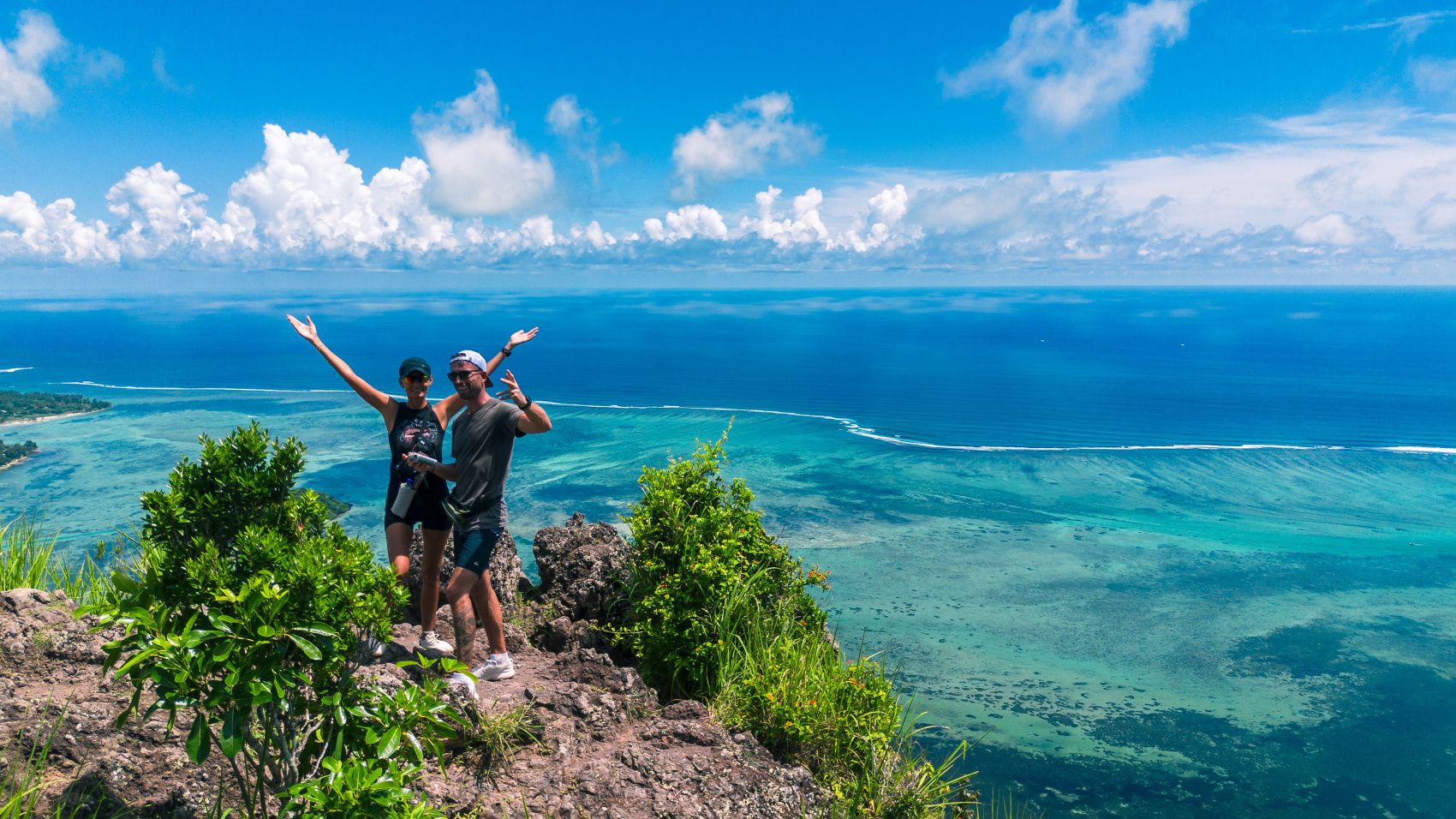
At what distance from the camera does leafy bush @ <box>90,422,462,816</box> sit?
10.4 feet

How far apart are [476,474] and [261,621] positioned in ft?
8.23

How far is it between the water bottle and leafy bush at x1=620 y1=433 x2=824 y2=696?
5.51 ft

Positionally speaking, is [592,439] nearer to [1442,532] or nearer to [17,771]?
[1442,532]

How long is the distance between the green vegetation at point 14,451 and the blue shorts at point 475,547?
205 feet

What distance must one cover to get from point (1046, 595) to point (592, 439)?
36.1 m

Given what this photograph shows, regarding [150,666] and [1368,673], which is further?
[1368,673]

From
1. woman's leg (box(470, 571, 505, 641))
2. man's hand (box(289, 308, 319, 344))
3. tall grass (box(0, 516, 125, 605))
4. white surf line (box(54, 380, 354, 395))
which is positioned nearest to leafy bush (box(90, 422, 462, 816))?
woman's leg (box(470, 571, 505, 641))

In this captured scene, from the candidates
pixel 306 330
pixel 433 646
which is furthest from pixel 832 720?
pixel 306 330

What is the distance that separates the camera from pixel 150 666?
3.10 m

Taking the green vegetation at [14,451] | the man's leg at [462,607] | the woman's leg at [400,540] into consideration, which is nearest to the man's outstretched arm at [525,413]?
the man's leg at [462,607]

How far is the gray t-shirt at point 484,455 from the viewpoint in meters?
5.68

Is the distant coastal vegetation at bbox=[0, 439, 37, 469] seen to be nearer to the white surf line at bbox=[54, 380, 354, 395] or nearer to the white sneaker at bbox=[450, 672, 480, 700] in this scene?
the white surf line at bbox=[54, 380, 354, 395]

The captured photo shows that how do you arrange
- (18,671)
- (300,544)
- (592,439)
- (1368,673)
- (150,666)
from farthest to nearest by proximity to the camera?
1. (592,439)
2. (1368,673)
3. (18,671)
4. (300,544)
5. (150,666)

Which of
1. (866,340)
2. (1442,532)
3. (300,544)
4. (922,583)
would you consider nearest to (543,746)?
(300,544)
